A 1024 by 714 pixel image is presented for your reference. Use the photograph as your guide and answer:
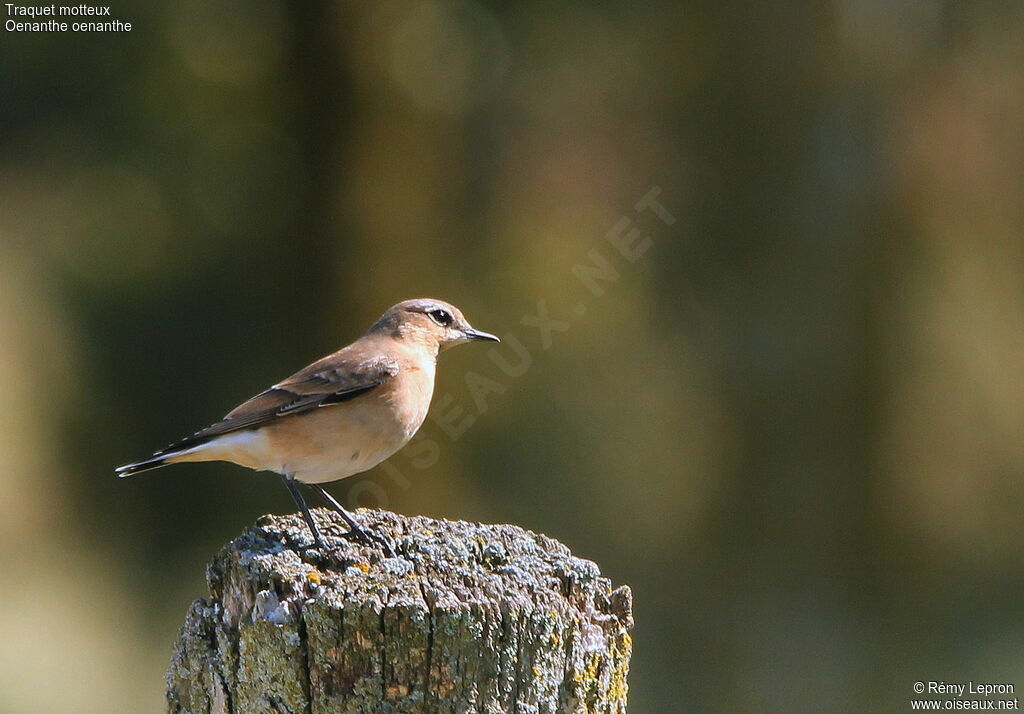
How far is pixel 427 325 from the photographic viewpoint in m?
6.29

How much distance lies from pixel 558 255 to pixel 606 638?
726 cm

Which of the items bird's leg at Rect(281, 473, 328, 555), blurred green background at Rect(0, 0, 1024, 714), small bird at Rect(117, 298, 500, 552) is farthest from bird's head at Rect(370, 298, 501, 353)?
blurred green background at Rect(0, 0, 1024, 714)

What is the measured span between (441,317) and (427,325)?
0.13m

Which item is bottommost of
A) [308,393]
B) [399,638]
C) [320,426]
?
[399,638]

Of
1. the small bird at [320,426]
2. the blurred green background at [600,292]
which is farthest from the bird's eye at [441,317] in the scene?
the blurred green background at [600,292]

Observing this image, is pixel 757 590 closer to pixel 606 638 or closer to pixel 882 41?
pixel 882 41

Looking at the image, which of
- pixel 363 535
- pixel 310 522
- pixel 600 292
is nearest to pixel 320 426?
pixel 310 522

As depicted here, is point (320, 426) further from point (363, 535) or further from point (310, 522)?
point (363, 535)

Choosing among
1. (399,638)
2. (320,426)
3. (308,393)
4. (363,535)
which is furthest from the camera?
(308,393)

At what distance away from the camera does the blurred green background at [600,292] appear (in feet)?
32.7

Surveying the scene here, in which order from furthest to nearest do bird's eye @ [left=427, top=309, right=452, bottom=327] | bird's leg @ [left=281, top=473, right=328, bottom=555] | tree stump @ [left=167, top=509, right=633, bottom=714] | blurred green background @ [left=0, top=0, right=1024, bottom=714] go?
1. blurred green background @ [left=0, top=0, right=1024, bottom=714]
2. bird's eye @ [left=427, top=309, right=452, bottom=327]
3. bird's leg @ [left=281, top=473, right=328, bottom=555]
4. tree stump @ [left=167, top=509, right=633, bottom=714]

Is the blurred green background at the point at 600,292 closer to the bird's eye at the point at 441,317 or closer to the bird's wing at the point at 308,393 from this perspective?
the bird's eye at the point at 441,317

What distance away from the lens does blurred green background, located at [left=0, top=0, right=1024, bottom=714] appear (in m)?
9.95

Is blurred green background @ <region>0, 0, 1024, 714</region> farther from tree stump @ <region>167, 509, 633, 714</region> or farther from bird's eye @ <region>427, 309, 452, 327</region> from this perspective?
tree stump @ <region>167, 509, 633, 714</region>
